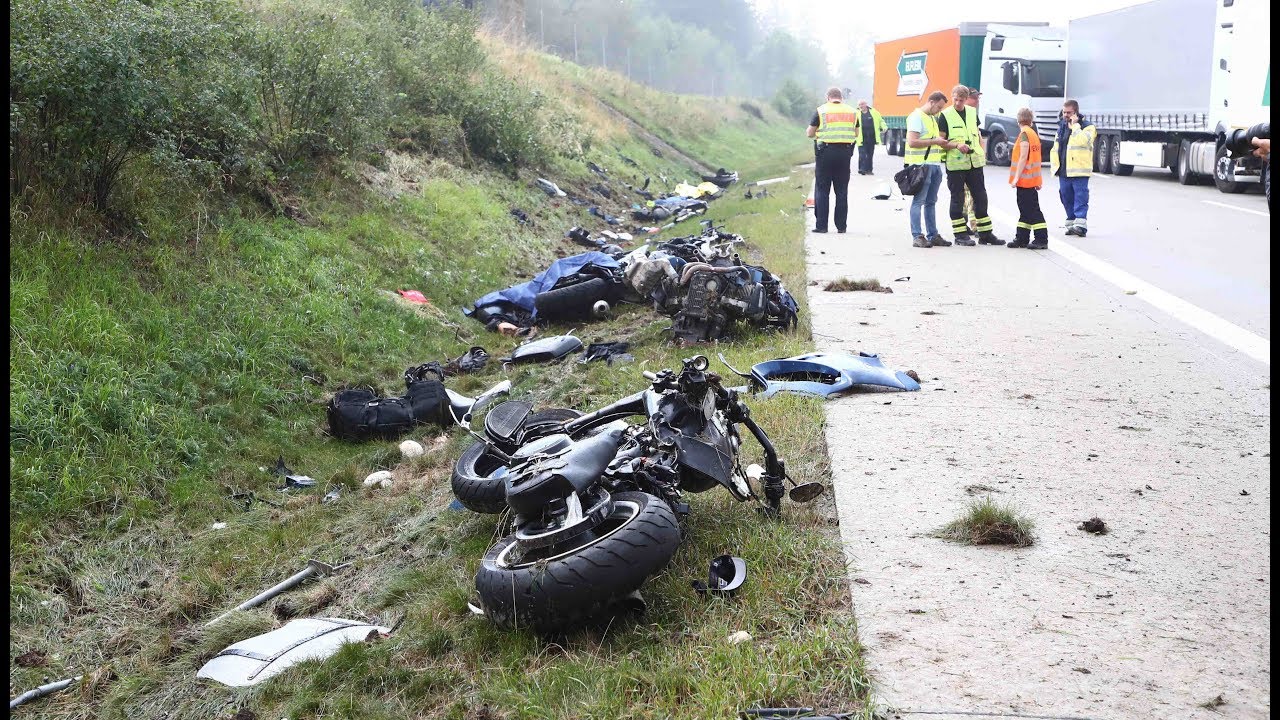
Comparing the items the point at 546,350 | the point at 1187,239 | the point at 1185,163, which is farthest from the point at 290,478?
the point at 1185,163

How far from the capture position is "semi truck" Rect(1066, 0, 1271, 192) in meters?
18.1

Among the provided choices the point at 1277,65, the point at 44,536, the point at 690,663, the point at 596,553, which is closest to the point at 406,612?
the point at 596,553

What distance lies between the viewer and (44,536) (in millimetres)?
5684

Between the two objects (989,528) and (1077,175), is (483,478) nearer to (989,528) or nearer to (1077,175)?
(989,528)

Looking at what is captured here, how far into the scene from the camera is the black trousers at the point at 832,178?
14.0 metres

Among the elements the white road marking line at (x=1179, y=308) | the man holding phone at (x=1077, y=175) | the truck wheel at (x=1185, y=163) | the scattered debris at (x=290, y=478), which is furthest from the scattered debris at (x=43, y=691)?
the truck wheel at (x=1185, y=163)

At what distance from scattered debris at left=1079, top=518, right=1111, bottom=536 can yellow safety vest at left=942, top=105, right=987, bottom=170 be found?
9348 mm

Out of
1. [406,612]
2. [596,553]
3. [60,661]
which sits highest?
[596,553]

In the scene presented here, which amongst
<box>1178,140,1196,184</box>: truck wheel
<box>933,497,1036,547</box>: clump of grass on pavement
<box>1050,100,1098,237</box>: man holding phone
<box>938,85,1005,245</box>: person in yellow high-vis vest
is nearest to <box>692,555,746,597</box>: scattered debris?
<box>933,497,1036,547</box>: clump of grass on pavement

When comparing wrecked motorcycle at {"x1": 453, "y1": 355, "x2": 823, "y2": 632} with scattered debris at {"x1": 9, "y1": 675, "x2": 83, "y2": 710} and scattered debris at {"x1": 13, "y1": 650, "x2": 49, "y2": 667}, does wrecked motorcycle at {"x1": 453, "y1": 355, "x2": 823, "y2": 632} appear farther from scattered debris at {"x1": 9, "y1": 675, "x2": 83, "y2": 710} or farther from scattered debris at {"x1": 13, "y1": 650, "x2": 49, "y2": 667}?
scattered debris at {"x1": 13, "y1": 650, "x2": 49, "y2": 667}

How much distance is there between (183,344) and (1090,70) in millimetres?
24803

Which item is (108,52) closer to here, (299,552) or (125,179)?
(125,179)

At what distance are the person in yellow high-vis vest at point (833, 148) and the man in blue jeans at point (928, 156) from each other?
75 cm

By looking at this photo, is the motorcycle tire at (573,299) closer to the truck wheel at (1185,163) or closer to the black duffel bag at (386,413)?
the black duffel bag at (386,413)
